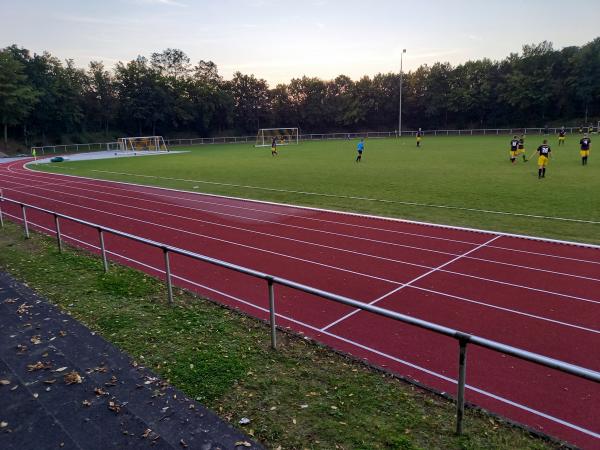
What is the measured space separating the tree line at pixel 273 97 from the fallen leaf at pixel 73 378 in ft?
205

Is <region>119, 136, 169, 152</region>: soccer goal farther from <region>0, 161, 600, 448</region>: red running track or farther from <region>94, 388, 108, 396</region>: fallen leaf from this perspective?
<region>94, 388, 108, 396</region>: fallen leaf

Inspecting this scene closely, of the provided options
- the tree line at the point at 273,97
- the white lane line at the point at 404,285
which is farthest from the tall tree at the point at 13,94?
the white lane line at the point at 404,285

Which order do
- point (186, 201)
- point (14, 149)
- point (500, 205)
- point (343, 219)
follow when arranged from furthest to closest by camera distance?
point (14, 149) → point (186, 201) → point (500, 205) → point (343, 219)

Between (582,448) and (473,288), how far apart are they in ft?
13.4

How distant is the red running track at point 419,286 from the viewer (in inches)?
203

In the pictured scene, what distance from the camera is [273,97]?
3492 inches

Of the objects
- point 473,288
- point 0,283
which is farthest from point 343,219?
→ point 0,283

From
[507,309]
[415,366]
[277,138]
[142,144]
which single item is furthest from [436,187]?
[277,138]

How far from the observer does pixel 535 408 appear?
15.4ft

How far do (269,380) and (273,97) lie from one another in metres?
87.8

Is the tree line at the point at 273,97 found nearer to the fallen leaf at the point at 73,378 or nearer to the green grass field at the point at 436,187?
the green grass field at the point at 436,187

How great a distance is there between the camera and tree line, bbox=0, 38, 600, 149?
212ft

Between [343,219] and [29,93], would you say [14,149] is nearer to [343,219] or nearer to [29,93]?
[29,93]

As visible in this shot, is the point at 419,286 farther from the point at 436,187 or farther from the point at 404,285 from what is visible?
the point at 436,187
